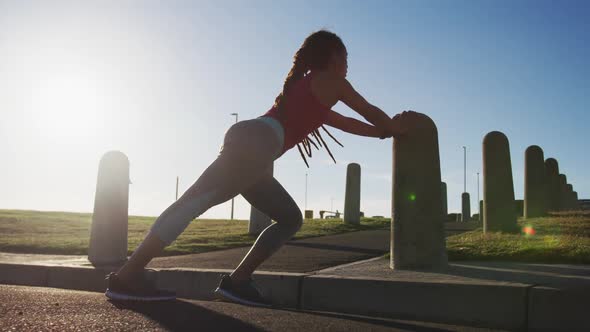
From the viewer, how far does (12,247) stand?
9.92m

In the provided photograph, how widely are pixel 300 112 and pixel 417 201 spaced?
2326mm

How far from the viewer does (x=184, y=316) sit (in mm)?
3549

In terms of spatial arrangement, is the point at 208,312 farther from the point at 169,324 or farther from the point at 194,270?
the point at 194,270

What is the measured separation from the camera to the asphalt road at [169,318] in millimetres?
3193

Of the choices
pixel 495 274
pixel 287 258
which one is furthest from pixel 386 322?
pixel 287 258

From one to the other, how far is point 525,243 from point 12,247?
340 inches

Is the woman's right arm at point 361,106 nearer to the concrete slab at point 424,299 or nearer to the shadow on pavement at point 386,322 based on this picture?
the concrete slab at point 424,299

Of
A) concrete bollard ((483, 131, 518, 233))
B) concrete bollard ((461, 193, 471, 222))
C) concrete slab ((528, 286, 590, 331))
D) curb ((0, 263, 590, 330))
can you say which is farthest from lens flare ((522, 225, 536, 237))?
concrete bollard ((461, 193, 471, 222))

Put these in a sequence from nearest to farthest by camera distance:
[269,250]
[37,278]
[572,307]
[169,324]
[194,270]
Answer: [169,324] → [572,307] → [269,250] → [194,270] → [37,278]

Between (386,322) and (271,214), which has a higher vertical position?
(271,214)

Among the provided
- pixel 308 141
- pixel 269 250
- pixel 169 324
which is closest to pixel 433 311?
pixel 269 250

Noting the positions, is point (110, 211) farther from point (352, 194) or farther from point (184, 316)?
point (352, 194)

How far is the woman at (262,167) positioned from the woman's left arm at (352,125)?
0.24 m

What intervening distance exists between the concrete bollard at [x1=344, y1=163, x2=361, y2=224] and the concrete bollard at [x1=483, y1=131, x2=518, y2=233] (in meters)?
5.60
